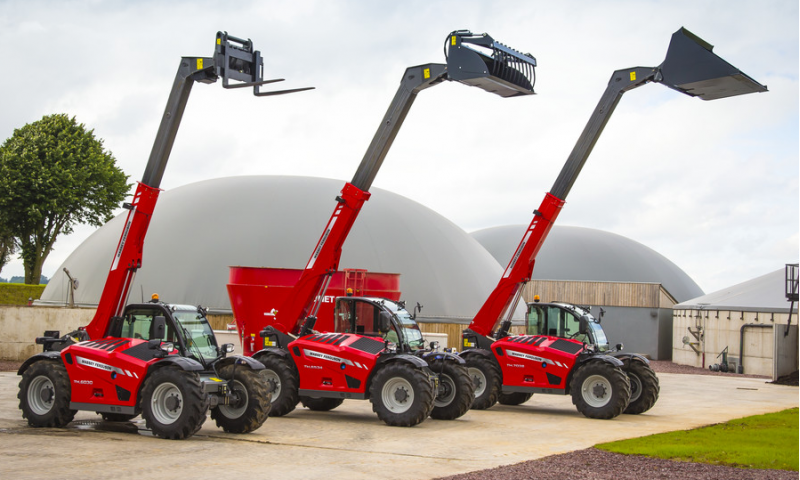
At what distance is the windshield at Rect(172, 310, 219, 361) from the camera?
14180 millimetres

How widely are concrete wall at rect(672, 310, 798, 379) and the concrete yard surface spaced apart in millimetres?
18237

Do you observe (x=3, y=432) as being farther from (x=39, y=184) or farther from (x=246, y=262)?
(x=39, y=184)

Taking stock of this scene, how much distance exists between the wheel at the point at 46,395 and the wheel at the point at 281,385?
3.97 meters

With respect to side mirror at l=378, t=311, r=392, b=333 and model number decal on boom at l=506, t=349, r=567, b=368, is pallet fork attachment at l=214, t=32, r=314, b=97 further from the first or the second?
model number decal on boom at l=506, t=349, r=567, b=368

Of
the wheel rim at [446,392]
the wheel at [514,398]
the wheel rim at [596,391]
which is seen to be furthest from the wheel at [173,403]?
the wheel at [514,398]

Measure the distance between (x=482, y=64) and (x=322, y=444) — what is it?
813cm

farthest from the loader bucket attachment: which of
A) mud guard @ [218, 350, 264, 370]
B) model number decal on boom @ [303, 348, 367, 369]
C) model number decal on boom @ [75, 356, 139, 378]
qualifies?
model number decal on boom @ [75, 356, 139, 378]

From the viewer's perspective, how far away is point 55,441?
41.3ft

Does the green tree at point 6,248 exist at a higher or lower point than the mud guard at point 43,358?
higher

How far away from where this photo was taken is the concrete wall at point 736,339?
36.8 metres

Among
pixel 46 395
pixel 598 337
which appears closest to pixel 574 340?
pixel 598 337

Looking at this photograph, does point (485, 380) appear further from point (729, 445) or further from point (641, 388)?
point (729, 445)

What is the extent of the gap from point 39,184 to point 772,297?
39.6m

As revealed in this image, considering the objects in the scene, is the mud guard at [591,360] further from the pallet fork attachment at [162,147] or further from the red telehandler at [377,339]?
the pallet fork attachment at [162,147]
